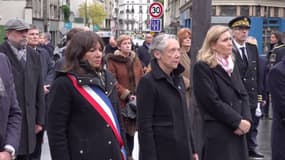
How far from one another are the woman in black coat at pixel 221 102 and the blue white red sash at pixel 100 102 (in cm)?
125

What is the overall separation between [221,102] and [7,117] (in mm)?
2325

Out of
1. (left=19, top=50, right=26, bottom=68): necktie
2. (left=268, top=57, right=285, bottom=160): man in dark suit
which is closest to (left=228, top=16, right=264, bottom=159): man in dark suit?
(left=268, top=57, right=285, bottom=160): man in dark suit

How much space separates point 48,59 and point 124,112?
7.17 feet

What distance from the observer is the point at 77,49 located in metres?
4.91

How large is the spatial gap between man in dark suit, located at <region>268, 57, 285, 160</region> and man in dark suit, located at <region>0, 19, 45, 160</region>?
2898 mm

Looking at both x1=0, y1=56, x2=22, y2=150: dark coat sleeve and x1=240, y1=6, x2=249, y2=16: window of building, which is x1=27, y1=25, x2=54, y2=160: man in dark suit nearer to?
x1=0, y1=56, x2=22, y2=150: dark coat sleeve

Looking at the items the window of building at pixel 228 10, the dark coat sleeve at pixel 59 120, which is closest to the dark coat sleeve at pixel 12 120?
the dark coat sleeve at pixel 59 120

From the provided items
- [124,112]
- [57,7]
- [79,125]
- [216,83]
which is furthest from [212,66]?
[57,7]

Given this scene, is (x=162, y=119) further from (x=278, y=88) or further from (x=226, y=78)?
(x=278, y=88)

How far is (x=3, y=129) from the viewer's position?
4273 mm

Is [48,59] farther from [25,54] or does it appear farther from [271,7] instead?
[271,7]

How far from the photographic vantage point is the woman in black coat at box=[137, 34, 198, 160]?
5.60 metres

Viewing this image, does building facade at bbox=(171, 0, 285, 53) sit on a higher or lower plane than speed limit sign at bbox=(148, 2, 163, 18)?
higher

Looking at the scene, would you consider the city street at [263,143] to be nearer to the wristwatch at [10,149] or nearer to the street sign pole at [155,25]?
the wristwatch at [10,149]
